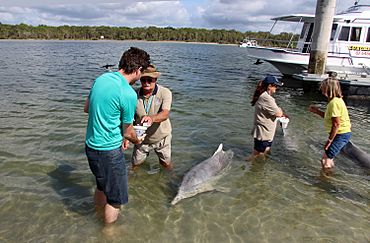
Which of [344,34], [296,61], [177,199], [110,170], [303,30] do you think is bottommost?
[177,199]

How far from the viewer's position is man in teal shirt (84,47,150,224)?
360cm

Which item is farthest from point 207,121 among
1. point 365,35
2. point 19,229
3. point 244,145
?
point 365,35

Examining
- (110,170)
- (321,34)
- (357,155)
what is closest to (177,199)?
(110,170)

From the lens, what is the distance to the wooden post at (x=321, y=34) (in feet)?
54.3

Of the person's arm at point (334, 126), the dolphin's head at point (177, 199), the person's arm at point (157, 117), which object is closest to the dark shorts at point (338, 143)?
the person's arm at point (334, 126)

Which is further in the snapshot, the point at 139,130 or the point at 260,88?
the point at 260,88

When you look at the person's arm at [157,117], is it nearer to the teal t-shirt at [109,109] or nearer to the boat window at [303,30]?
the teal t-shirt at [109,109]

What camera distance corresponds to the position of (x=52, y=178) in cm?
653

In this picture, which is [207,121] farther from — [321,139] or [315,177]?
[315,177]

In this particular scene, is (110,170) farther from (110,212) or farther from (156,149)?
(156,149)

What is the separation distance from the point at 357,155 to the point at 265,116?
2.79 m

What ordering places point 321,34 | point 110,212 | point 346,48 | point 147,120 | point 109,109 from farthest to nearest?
point 346,48, point 321,34, point 147,120, point 110,212, point 109,109

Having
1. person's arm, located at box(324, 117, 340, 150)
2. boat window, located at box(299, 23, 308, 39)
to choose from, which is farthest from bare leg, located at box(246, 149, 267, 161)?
boat window, located at box(299, 23, 308, 39)

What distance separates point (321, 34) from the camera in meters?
17.0
